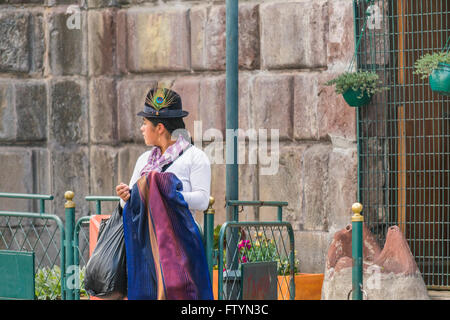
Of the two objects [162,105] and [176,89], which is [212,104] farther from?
[162,105]

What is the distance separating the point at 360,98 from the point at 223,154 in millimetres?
1603

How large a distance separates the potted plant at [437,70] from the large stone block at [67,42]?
3723 mm

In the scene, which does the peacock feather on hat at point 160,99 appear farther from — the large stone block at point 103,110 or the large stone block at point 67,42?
the large stone block at point 67,42

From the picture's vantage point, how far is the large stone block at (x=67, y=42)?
1018 cm

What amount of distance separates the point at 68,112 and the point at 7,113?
0.70 meters

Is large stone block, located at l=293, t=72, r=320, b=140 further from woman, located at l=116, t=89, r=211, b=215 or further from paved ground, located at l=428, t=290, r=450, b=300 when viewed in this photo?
woman, located at l=116, t=89, r=211, b=215

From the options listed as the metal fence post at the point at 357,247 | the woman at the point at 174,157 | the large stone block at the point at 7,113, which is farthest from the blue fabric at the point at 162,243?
the large stone block at the point at 7,113

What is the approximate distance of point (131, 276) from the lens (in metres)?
5.72

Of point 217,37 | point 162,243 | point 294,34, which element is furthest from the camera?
point 217,37

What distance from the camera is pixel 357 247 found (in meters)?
6.39

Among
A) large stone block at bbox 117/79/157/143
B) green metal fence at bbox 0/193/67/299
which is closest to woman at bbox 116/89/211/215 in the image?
green metal fence at bbox 0/193/67/299

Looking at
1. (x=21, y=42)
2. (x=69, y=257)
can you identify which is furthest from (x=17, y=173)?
(x=69, y=257)

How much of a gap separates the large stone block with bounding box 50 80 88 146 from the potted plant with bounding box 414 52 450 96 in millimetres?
3684

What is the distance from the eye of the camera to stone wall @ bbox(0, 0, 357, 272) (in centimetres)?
912
